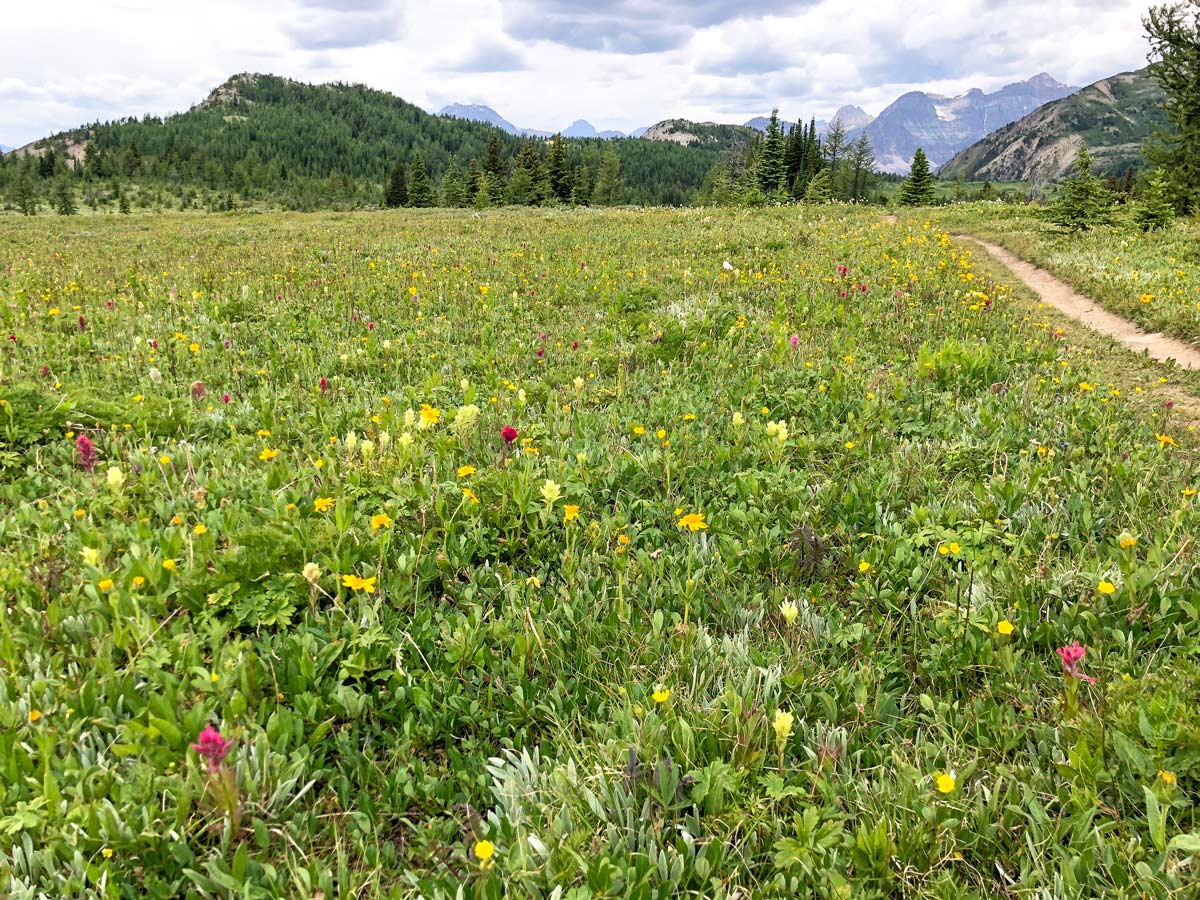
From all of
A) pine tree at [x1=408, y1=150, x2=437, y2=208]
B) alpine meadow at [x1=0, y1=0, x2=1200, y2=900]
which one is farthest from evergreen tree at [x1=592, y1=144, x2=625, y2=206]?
alpine meadow at [x1=0, y1=0, x2=1200, y2=900]

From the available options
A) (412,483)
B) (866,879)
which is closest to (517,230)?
(412,483)

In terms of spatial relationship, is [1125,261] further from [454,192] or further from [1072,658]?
[454,192]

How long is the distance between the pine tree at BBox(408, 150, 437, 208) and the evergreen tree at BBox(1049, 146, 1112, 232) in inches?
3139

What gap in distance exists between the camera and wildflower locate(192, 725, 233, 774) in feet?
7.26

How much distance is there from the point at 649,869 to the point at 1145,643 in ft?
9.18

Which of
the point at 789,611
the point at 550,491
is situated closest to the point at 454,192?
the point at 550,491

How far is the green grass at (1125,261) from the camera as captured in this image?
1105cm

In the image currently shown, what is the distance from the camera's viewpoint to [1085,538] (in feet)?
13.8

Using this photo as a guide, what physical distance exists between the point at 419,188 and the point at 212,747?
9574cm

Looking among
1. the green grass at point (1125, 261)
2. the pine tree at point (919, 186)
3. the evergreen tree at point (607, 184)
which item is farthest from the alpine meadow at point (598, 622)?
the evergreen tree at point (607, 184)

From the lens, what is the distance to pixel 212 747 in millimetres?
2229

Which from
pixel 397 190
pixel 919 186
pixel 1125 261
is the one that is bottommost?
pixel 1125 261

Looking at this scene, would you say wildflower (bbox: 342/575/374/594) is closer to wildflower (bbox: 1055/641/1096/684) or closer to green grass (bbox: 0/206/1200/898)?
green grass (bbox: 0/206/1200/898)

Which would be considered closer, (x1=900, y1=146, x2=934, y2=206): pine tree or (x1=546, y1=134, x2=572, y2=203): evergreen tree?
(x1=900, y1=146, x2=934, y2=206): pine tree
